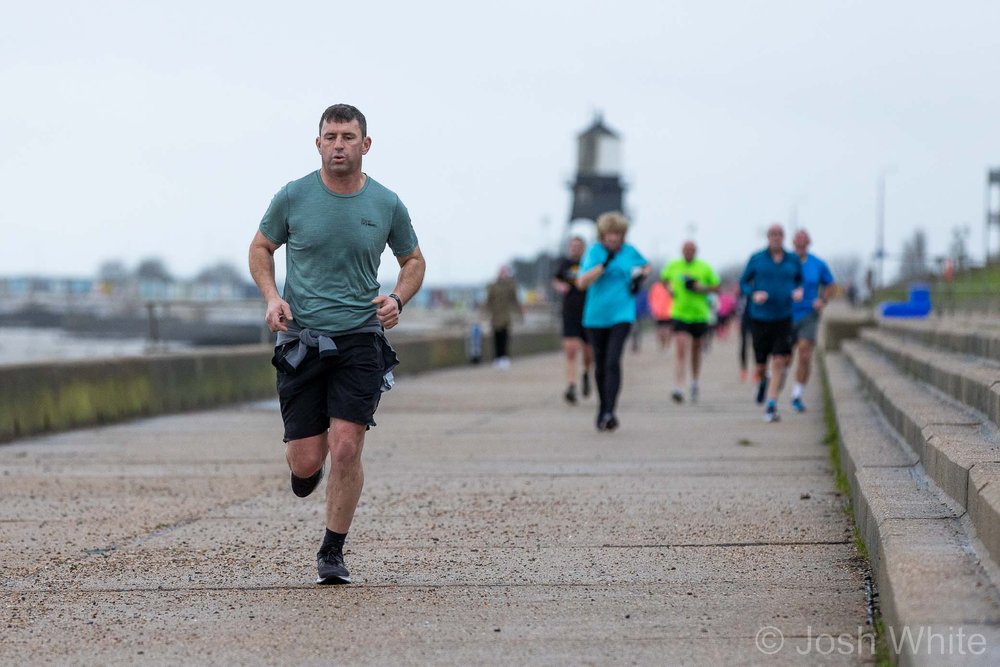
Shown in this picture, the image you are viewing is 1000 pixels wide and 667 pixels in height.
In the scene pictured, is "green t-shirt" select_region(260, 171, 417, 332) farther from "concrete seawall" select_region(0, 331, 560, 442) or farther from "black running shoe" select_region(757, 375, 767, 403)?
"black running shoe" select_region(757, 375, 767, 403)

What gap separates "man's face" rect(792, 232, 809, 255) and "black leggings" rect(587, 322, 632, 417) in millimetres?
3051

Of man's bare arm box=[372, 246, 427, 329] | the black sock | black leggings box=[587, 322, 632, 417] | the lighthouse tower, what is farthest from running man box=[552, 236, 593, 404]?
the lighthouse tower

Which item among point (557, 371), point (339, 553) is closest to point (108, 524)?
point (339, 553)

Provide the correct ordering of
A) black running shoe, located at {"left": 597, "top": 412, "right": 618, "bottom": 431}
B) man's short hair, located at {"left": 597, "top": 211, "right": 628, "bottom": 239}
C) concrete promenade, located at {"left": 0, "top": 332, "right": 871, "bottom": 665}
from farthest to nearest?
man's short hair, located at {"left": 597, "top": 211, "right": 628, "bottom": 239} < black running shoe, located at {"left": 597, "top": 412, "right": 618, "bottom": 431} < concrete promenade, located at {"left": 0, "top": 332, "right": 871, "bottom": 665}

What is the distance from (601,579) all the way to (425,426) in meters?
7.81

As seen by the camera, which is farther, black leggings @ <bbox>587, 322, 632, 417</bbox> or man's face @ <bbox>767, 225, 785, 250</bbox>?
man's face @ <bbox>767, 225, 785, 250</bbox>

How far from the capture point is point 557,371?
25.2 m

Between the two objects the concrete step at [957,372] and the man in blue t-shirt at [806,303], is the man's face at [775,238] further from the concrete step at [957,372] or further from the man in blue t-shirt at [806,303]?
the concrete step at [957,372]

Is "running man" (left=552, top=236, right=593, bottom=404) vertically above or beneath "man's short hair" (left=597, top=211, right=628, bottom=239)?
beneath

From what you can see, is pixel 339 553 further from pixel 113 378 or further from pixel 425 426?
pixel 113 378

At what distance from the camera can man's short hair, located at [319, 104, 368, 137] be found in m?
5.70

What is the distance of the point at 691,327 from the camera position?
16.3 m

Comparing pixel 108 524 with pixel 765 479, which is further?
pixel 765 479

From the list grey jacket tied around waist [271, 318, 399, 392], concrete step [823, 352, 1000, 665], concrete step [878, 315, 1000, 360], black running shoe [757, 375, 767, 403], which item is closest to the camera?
concrete step [823, 352, 1000, 665]
